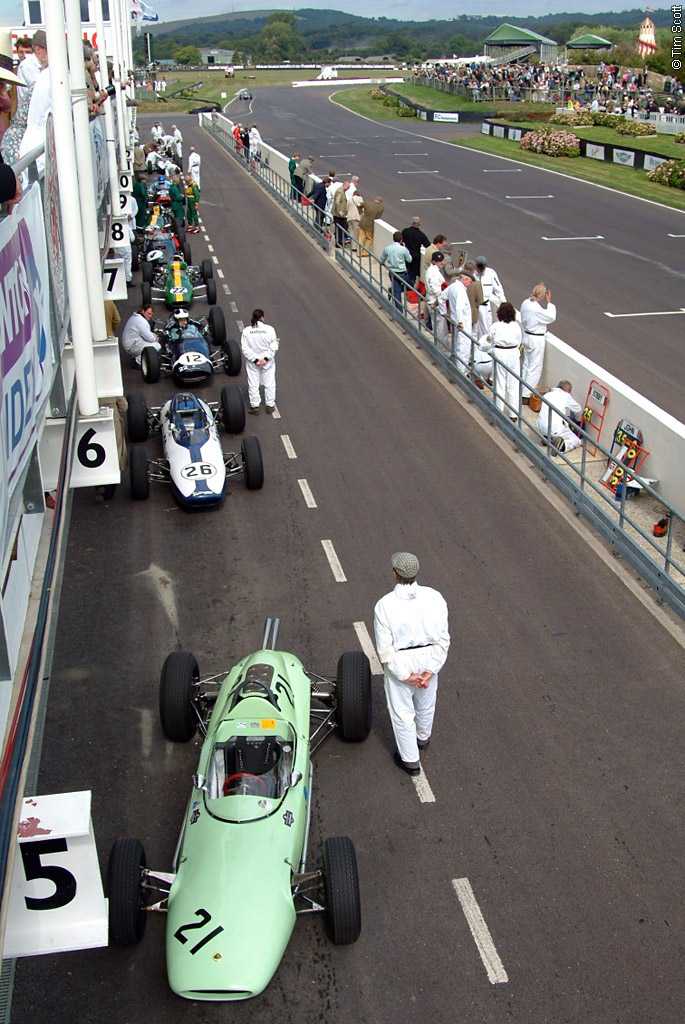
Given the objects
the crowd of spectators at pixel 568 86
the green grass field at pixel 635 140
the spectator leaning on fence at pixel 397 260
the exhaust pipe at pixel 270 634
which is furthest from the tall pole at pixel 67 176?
the crowd of spectators at pixel 568 86

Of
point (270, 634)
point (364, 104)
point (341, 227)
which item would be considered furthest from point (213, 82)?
point (270, 634)

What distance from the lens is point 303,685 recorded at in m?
9.09

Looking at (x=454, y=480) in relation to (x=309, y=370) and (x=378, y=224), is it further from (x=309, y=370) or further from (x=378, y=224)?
(x=378, y=224)

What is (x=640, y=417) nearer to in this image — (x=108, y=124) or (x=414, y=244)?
(x=414, y=244)

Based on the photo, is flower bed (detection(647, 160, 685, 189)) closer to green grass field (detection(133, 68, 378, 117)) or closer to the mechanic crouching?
the mechanic crouching

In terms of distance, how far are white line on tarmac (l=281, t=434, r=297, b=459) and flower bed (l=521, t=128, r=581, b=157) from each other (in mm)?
42187

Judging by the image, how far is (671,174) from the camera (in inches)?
1705

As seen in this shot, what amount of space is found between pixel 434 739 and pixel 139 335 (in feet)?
39.1

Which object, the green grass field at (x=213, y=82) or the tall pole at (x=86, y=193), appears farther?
the green grass field at (x=213, y=82)

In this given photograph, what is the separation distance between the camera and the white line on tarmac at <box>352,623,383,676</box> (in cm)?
1063

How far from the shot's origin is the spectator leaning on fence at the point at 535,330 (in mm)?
17078

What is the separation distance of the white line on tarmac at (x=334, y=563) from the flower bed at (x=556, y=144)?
4582cm

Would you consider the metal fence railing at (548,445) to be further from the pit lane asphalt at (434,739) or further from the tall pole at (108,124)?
the tall pole at (108,124)

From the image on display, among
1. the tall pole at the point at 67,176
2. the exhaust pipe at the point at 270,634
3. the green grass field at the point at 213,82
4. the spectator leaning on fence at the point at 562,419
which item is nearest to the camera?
the tall pole at the point at 67,176
